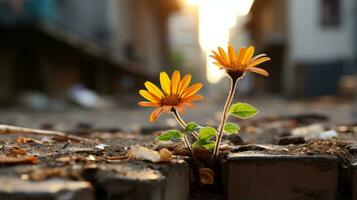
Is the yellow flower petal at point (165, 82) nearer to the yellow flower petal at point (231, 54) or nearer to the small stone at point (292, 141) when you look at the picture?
the yellow flower petal at point (231, 54)

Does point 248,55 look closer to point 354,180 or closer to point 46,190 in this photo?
point 354,180

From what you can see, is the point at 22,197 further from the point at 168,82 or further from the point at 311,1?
the point at 311,1

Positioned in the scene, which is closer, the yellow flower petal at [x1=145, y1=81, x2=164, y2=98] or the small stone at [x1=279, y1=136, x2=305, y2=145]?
the yellow flower petal at [x1=145, y1=81, x2=164, y2=98]

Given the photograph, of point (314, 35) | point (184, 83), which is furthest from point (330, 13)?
point (184, 83)

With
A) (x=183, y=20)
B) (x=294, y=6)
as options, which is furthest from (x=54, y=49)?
(x=183, y=20)

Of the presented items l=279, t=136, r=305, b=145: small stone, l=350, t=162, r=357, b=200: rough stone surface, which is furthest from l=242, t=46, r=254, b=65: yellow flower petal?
l=279, t=136, r=305, b=145: small stone

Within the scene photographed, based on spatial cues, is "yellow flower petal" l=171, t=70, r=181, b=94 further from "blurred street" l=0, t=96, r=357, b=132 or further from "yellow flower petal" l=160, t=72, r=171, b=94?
"blurred street" l=0, t=96, r=357, b=132
